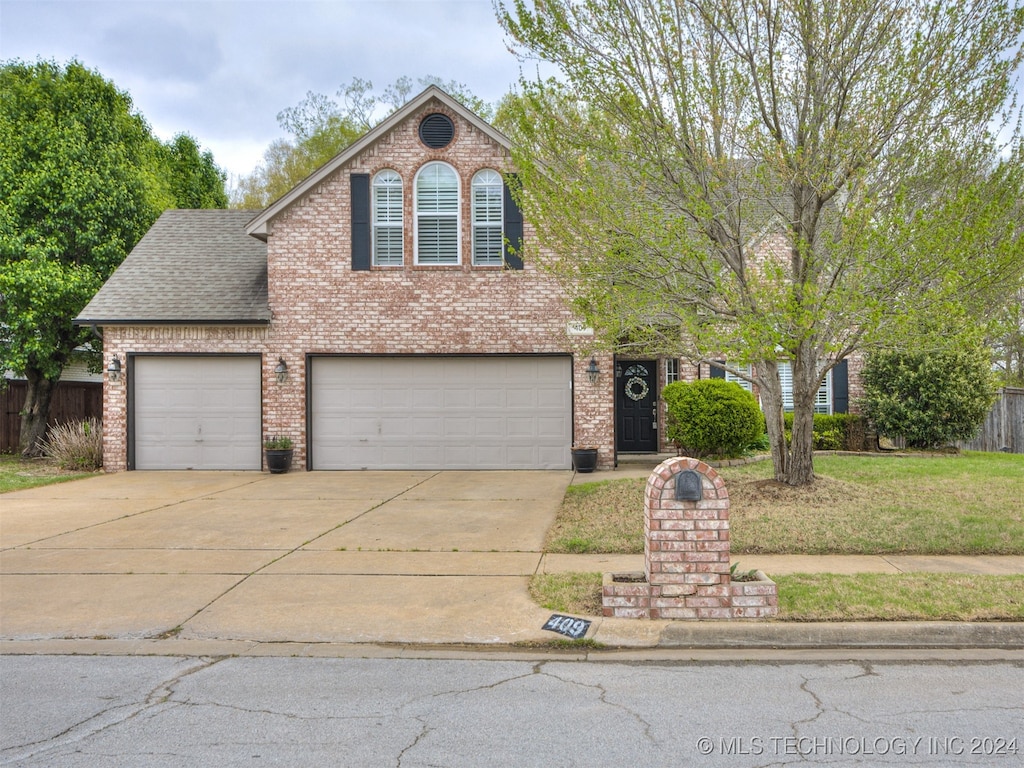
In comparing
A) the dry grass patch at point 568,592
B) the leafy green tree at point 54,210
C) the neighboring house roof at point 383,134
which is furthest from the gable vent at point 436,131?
the dry grass patch at point 568,592

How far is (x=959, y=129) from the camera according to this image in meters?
8.62

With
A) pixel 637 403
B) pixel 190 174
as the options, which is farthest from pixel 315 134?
pixel 637 403

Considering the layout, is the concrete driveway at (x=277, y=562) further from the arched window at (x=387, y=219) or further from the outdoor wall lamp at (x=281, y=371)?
the arched window at (x=387, y=219)

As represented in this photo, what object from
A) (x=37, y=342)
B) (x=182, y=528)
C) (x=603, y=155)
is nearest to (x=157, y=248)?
(x=37, y=342)

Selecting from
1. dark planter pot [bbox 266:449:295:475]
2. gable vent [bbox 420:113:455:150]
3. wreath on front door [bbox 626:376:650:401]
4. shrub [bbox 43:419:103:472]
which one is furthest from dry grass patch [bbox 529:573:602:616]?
shrub [bbox 43:419:103:472]

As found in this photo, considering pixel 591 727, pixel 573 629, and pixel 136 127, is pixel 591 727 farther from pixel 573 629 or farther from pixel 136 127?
pixel 136 127

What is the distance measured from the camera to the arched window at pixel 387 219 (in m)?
15.2

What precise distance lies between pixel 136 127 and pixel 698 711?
22.5 meters

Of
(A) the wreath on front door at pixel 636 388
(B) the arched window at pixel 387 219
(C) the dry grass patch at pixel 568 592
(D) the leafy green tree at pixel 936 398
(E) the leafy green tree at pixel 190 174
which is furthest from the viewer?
(E) the leafy green tree at pixel 190 174

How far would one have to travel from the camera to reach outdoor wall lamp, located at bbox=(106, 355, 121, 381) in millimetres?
15250

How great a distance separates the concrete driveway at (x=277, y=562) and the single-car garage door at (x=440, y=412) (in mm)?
2609

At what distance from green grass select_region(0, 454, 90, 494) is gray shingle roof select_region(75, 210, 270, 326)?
9.93 ft

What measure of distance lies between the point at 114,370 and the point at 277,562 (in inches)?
380

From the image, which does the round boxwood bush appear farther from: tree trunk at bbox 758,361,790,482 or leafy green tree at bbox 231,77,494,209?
leafy green tree at bbox 231,77,494,209
